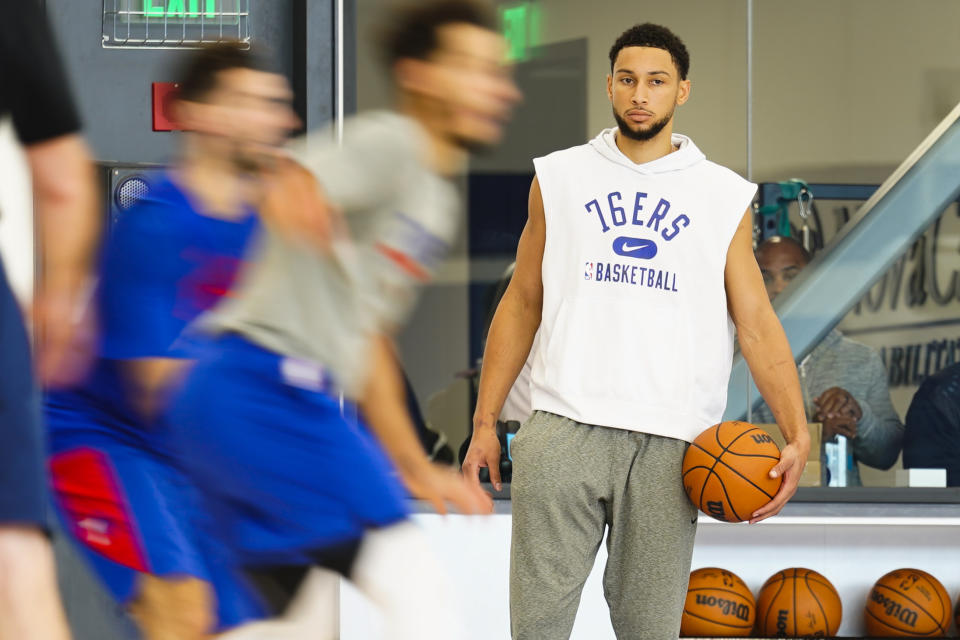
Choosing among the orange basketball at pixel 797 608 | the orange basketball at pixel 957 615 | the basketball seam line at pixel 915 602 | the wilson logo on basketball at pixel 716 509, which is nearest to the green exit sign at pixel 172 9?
the wilson logo on basketball at pixel 716 509

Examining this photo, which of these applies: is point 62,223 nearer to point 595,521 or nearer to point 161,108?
point 595,521

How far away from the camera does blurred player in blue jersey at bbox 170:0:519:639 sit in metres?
2.69

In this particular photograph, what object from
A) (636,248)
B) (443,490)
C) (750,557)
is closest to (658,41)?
(636,248)

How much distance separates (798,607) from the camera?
554cm

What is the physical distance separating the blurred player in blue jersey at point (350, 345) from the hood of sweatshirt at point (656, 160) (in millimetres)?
1376

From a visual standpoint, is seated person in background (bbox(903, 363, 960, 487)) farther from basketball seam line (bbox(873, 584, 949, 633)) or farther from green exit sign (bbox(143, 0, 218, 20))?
green exit sign (bbox(143, 0, 218, 20))

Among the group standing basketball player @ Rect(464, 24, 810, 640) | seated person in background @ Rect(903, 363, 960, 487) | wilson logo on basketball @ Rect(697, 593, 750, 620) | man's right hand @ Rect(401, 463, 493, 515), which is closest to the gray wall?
standing basketball player @ Rect(464, 24, 810, 640)

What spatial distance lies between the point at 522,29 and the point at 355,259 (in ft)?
13.0

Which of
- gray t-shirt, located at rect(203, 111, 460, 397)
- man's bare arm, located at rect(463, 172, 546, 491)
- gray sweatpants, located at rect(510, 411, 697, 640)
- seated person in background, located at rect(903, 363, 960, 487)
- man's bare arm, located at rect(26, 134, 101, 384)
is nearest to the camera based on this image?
man's bare arm, located at rect(26, 134, 101, 384)

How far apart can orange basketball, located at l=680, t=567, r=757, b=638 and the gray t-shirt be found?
286 centimetres

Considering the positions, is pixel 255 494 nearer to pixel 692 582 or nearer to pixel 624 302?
pixel 624 302

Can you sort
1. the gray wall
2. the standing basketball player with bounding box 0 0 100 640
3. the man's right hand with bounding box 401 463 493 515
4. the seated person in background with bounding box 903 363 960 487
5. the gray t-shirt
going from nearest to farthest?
the standing basketball player with bounding box 0 0 100 640, the gray t-shirt, the man's right hand with bounding box 401 463 493 515, the gray wall, the seated person in background with bounding box 903 363 960 487

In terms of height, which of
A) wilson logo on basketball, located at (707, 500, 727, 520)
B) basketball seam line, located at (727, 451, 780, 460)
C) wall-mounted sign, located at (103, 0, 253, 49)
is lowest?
wilson logo on basketball, located at (707, 500, 727, 520)

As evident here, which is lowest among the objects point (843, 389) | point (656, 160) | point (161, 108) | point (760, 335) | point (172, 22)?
point (843, 389)
